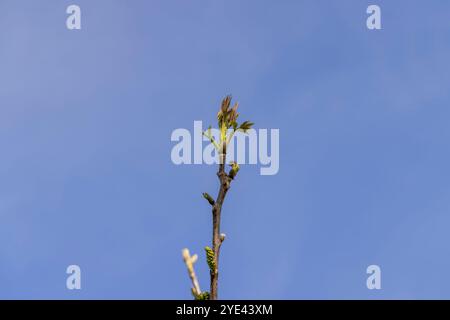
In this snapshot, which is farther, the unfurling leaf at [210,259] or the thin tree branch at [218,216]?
the unfurling leaf at [210,259]

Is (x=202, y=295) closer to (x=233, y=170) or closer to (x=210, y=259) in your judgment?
(x=210, y=259)

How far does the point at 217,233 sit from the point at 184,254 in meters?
1.03

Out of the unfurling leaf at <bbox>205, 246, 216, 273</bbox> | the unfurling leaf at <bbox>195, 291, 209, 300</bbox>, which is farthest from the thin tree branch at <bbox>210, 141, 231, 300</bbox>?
the unfurling leaf at <bbox>195, 291, 209, 300</bbox>

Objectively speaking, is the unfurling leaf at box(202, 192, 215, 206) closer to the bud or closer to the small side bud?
the small side bud

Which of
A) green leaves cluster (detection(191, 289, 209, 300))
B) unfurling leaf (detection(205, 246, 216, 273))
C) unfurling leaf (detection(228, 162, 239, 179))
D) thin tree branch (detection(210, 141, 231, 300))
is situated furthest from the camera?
unfurling leaf (detection(228, 162, 239, 179))

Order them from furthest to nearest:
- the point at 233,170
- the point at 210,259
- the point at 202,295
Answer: the point at 233,170
the point at 210,259
the point at 202,295

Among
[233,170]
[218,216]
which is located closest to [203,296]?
[218,216]

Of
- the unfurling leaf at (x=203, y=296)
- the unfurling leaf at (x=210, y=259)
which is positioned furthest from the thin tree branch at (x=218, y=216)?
the unfurling leaf at (x=203, y=296)

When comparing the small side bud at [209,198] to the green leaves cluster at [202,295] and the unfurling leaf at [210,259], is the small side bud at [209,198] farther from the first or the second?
the green leaves cluster at [202,295]

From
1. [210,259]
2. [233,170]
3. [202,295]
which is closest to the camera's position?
[202,295]

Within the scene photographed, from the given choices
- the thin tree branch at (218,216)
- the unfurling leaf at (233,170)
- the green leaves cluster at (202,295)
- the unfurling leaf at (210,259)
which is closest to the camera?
the green leaves cluster at (202,295)

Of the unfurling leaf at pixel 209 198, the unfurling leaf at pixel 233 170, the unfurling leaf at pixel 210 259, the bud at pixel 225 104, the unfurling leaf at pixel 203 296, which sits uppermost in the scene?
the bud at pixel 225 104

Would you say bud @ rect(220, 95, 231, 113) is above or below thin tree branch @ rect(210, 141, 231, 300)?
above
